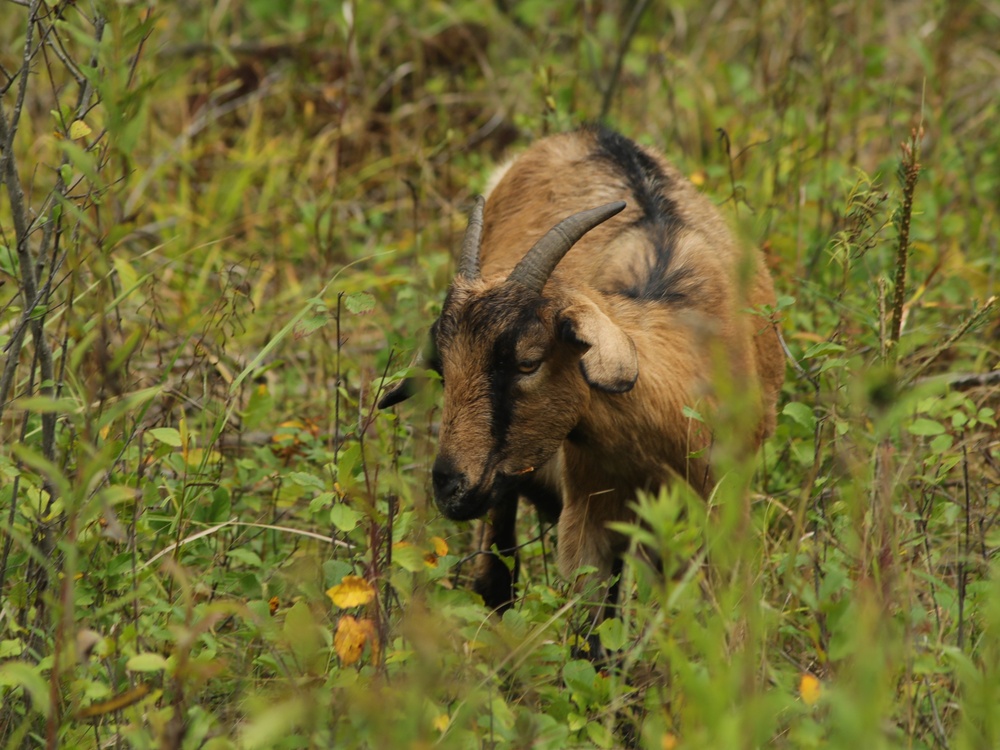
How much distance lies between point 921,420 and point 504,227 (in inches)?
81.0

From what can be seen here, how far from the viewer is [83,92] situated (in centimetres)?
352

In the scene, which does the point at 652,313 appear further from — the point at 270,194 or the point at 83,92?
the point at 270,194

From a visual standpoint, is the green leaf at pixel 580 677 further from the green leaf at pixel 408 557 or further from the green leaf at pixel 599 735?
the green leaf at pixel 408 557

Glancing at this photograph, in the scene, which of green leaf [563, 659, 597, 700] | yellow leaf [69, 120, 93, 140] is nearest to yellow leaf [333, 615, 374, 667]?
green leaf [563, 659, 597, 700]

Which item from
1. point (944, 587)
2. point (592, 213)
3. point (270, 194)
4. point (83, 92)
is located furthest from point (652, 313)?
point (270, 194)

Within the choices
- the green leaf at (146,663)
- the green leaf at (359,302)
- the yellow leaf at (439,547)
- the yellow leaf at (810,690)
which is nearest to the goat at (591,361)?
the yellow leaf at (439,547)

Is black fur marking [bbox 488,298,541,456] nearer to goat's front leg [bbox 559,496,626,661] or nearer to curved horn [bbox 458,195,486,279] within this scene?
curved horn [bbox 458,195,486,279]

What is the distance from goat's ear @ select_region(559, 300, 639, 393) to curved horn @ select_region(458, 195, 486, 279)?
1.39 feet

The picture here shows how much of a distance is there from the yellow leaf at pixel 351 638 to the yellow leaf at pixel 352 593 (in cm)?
5

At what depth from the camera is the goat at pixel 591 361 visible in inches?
139

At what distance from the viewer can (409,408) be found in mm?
3574

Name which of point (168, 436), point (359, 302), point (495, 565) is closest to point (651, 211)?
point (495, 565)

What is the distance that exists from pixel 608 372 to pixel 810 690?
3.71 ft

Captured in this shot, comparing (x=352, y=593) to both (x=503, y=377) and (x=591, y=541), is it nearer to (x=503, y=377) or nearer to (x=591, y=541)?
(x=503, y=377)
